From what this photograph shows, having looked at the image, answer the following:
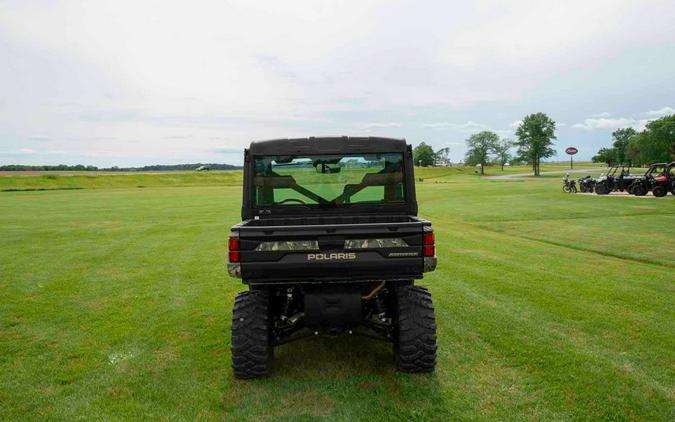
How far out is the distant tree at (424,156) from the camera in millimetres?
141375

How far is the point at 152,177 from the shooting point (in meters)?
81.3

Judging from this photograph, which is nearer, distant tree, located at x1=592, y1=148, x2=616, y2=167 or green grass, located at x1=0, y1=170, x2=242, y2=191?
green grass, located at x1=0, y1=170, x2=242, y2=191

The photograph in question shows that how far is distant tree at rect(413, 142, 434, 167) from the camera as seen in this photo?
141375 mm

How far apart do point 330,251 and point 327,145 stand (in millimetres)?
1936

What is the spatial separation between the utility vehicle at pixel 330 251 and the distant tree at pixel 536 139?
108688 mm

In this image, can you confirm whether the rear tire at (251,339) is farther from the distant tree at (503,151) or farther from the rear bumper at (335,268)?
the distant tree at (503,151)

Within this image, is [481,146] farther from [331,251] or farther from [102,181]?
[331,251]

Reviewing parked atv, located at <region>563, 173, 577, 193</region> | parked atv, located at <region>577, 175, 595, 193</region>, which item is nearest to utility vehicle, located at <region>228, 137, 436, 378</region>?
parked atv, located at <region>577, 175, 595, 193</region>

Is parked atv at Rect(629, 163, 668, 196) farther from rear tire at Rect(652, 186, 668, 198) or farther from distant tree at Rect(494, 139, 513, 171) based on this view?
distant tree at Rect(494, 139, 513, 171)

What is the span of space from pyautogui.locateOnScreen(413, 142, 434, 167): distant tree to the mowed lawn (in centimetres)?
12911

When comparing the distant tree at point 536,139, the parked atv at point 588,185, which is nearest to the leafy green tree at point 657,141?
the distant tree at point 536,139

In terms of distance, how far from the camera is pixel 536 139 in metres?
109

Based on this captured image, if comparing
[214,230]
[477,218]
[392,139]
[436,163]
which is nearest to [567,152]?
[436,163]

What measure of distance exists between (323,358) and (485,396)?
1876mm
